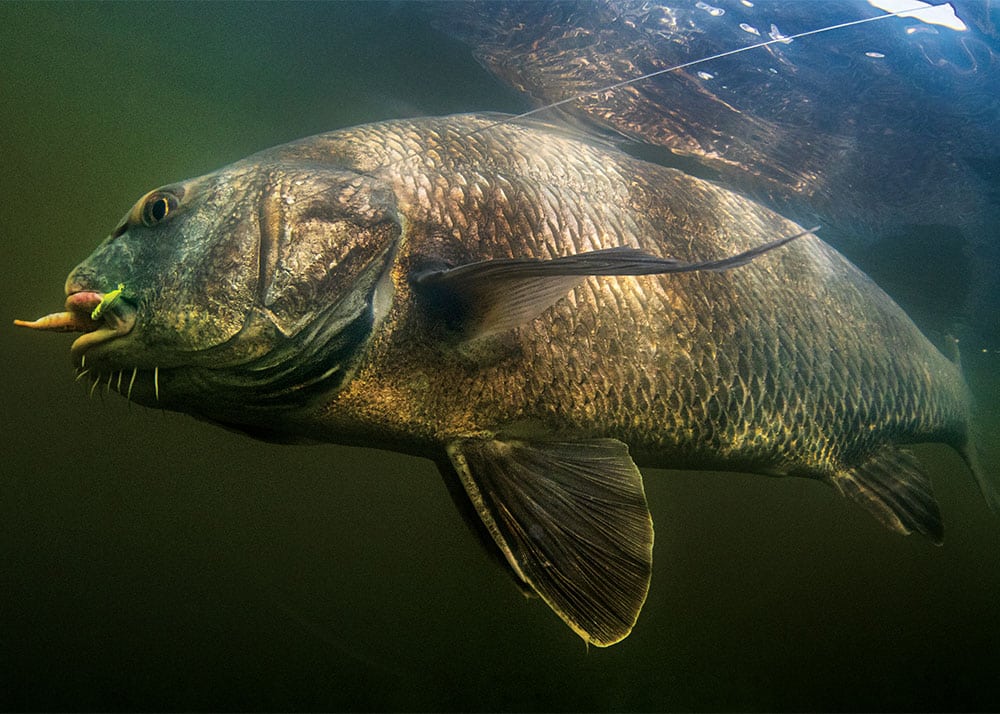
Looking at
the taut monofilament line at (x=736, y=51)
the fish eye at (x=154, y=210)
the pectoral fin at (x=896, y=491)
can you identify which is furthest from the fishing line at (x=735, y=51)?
the pectoral fin at (x=896, y=491)

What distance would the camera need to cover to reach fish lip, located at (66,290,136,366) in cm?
178

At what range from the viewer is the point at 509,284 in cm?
168

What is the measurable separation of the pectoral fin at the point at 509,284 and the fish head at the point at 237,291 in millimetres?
254

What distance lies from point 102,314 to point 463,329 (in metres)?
1.16

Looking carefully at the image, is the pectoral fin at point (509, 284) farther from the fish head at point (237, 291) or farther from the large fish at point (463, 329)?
the fish head at point (237, 291)

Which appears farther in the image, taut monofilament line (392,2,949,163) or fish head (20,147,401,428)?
taut monofilament line (392,2,949,163)

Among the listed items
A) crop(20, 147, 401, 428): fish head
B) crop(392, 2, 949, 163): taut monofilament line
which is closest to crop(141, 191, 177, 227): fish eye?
crop(20, 147, 401, 428): fish head

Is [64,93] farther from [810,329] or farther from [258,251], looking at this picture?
[810,329]

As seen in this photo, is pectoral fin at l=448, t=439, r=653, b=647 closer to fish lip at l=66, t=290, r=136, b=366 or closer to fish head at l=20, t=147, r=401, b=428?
fish head at l=20, t=147, r=401, b=428

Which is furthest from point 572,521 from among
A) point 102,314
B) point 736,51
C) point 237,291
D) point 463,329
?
point 736,51

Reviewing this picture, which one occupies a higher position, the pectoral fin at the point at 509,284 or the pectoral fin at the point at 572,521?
the pectoral fin at the point at 509,284

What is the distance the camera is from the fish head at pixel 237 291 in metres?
1.74

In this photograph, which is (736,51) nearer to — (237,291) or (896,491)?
(237,291)

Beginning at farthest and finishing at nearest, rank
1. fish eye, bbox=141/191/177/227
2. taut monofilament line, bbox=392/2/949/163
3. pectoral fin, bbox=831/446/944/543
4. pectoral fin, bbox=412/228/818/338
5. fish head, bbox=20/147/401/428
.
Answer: pectoral fin, bbox=831/446/944/543 < taut monofilament line, bbox=392/2/949/163 < fish eye, bbox=141/191/177/227 < fish head, bbox=20/147/401/428 < pectoral fin, bbox=412/228/818/338
